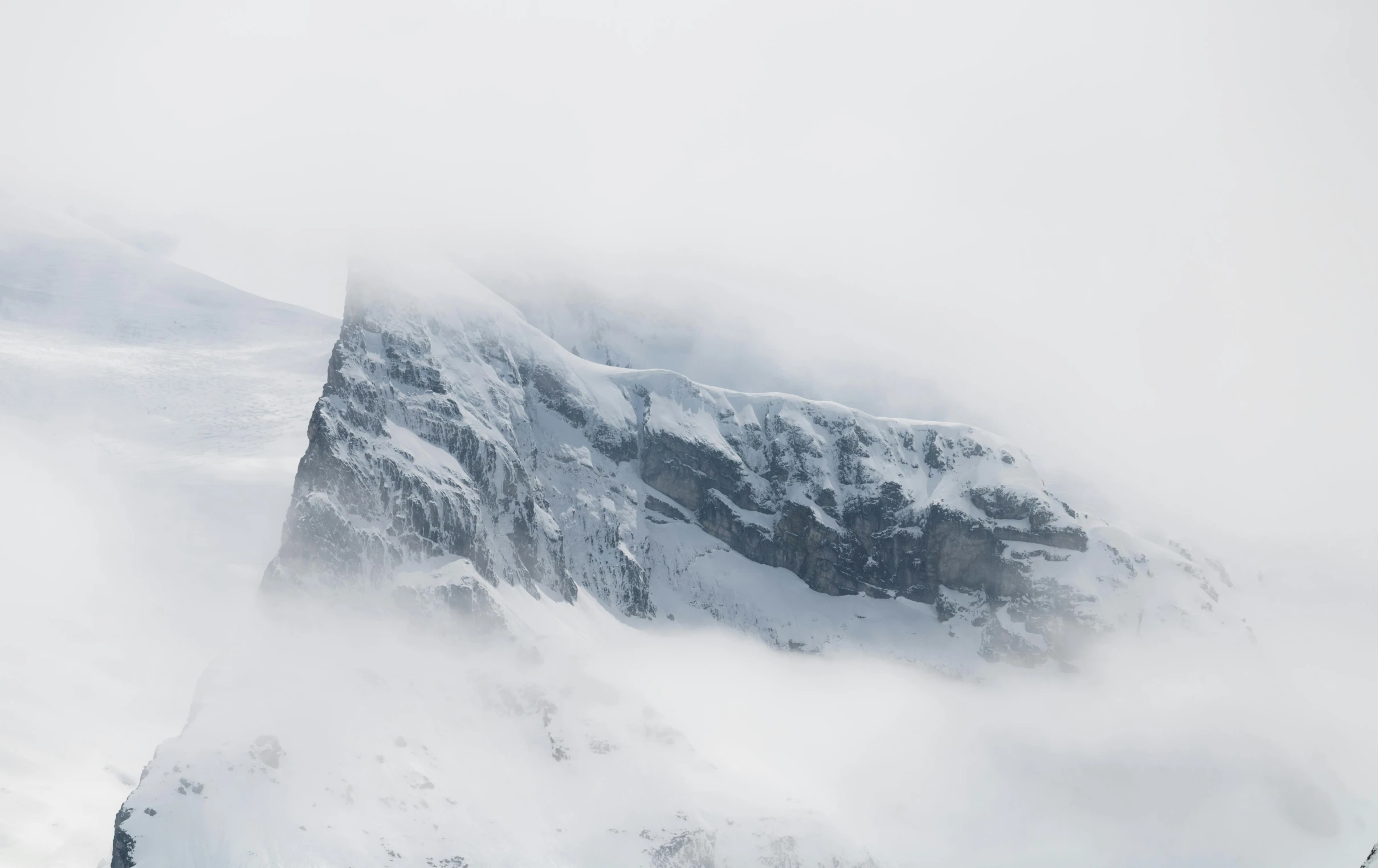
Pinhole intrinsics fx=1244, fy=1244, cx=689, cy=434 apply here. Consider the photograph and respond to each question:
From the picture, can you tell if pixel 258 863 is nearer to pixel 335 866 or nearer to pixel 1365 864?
pixel 335 866

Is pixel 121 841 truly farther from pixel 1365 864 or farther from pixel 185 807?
pixel 1365 864

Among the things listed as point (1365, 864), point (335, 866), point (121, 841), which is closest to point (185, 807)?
point (121, 841)

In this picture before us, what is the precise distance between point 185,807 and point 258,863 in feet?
52.9

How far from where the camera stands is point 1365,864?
48906 millimetres

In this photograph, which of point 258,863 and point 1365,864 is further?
point 258,863

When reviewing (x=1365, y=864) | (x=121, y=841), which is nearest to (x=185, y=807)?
(x=121, y=841)

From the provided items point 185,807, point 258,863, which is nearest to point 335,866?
point 258,863

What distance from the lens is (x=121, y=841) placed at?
193 m

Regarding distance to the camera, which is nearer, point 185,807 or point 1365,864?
point 1365,864

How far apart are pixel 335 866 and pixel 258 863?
12045mm

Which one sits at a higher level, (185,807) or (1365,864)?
(1365,864)

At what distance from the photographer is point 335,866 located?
199500 mm

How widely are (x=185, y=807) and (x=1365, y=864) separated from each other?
189m

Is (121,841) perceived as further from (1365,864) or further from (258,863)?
(1365,864)
